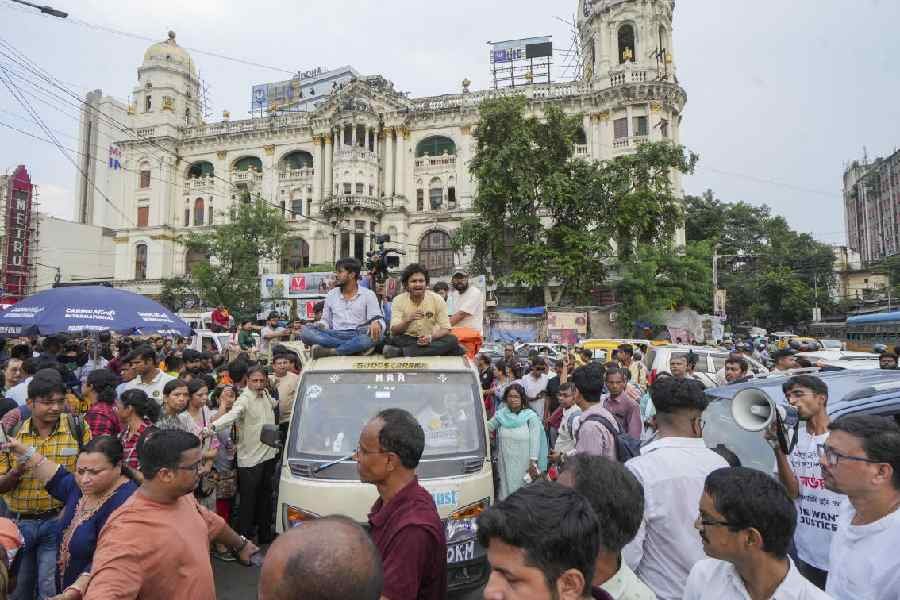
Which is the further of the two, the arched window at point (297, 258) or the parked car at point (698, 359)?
the arched window at point (297, 258)

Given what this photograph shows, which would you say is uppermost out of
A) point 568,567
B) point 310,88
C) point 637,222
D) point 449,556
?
point 310,88

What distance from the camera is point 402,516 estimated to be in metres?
2.42

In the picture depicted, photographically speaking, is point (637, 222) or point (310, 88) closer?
point (637, 222)

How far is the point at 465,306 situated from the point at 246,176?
4163 centimetres

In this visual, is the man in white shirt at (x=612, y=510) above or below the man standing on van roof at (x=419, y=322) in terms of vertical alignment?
below

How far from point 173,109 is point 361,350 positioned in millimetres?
48098

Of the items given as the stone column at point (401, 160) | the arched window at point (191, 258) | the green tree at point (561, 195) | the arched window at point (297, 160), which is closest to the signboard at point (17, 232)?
the arched window at point (191, 258)

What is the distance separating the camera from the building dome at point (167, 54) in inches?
1805

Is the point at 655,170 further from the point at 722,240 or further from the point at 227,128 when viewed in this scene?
the point at 227,128

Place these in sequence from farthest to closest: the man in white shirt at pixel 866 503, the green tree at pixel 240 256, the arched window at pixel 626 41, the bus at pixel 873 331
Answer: the arched window at pixel 626 41 < the green tree at pixel 240 256 < the bus at pixel 873 331 < the man in white shirt at pixel 866 503

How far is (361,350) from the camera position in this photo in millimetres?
5449

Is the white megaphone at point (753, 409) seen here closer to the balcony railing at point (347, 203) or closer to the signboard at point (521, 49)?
the balcony railing at point (347, 203)

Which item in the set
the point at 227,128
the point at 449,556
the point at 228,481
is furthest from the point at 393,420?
the point at 227,128

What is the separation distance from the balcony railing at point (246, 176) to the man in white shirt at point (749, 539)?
45.7 meters
